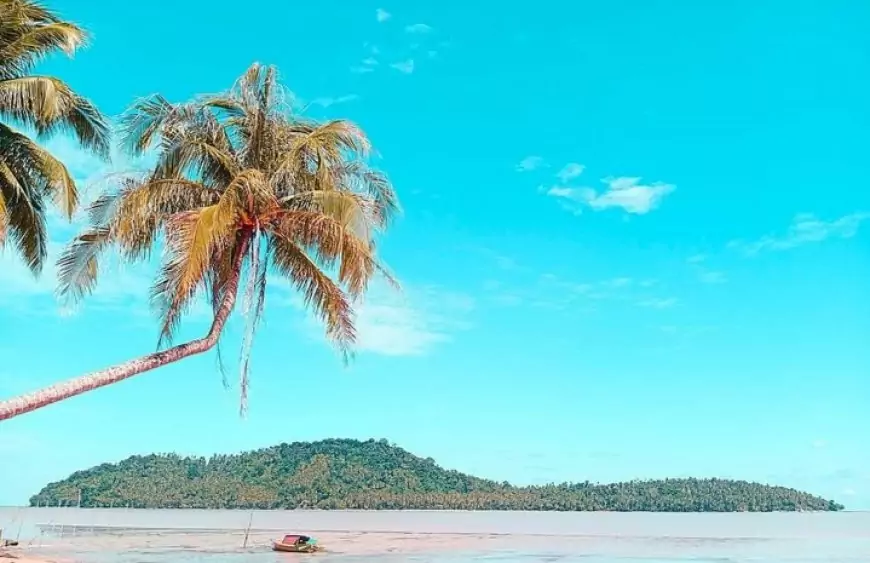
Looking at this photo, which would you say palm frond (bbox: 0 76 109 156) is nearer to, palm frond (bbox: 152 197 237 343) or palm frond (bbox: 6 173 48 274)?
palm frond (bbox: 6 173 48 274)

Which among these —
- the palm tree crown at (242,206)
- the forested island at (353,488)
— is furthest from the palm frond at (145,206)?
the forested island at (353,488)

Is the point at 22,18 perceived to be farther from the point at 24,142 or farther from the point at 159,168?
the point at 159,168

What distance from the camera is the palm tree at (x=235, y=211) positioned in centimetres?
1176

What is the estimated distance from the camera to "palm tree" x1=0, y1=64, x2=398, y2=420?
1176 cm

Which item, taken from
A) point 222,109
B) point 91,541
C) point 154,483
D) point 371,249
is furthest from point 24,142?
point 154,483

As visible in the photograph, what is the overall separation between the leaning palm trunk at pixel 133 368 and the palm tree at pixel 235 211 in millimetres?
21

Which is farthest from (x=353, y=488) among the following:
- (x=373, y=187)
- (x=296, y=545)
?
(x=373, y=187)

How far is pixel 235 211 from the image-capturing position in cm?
1188

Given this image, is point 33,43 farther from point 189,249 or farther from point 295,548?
point 295,548

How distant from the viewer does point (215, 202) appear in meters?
12.7

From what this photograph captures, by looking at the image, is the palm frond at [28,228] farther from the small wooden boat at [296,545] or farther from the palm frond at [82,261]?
the small wooden boat at [296,545]

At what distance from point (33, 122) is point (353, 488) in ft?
336

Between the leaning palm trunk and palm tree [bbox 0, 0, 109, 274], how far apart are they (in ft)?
9.25

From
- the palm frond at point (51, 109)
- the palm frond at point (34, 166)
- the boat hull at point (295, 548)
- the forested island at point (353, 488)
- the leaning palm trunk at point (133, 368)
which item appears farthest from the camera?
the forested island at point (353, 488)
